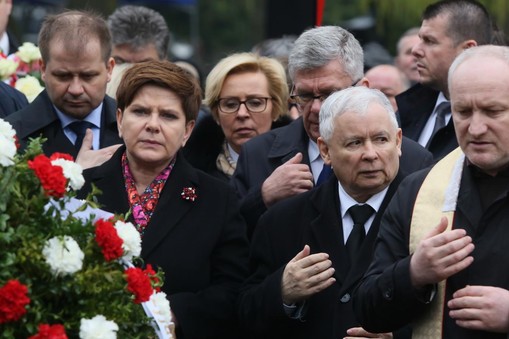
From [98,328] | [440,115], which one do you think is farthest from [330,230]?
[440,115]

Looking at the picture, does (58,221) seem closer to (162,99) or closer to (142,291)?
(142,291)

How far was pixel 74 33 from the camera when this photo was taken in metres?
6.32

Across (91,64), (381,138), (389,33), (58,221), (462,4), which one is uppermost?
(389,33)

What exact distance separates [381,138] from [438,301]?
3.51 feet

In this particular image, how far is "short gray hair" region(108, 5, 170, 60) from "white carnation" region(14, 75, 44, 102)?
1078 millimetres

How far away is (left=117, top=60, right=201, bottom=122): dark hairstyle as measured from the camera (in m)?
5.66

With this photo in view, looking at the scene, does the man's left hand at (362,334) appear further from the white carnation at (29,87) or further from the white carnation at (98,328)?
the white carnation at (29,87)

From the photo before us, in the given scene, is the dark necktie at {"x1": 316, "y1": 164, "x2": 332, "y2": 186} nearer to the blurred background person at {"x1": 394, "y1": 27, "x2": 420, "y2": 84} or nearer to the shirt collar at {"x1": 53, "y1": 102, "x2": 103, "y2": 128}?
the shirt collar at {"x1": 53, "y1": 102, "x2": 103, "y2": 128}

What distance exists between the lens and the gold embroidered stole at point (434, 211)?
4500mm

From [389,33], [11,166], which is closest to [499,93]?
[11,166]

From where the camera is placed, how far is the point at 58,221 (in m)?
4.31

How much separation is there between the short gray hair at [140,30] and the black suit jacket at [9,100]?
149 cm

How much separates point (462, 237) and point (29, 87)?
12.5 feet

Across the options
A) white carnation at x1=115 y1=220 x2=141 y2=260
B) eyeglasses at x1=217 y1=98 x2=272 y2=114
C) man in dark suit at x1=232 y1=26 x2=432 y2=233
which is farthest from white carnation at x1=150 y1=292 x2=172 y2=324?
eyeglasses at x1=217 y1=98 x2=272 y2=114
